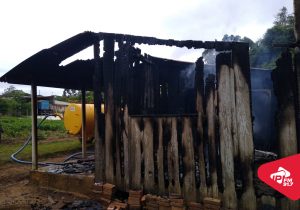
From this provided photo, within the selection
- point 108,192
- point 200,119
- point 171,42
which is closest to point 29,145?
point 108,192

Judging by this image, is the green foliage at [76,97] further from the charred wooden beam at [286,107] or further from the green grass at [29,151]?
the charred wooden beam at [286,107]

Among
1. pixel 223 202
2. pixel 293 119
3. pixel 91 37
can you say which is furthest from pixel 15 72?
pixel 293 119

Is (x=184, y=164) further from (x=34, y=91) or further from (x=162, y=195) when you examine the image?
(x=34, y=91)

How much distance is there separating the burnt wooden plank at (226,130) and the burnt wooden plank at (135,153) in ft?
5.18

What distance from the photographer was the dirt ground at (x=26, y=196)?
18.9ft

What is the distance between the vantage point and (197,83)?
4.40m

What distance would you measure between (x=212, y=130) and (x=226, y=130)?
8.6 inches

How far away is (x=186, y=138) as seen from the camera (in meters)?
4.59

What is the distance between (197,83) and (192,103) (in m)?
3.10

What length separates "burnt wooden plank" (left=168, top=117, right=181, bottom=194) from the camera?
470cm

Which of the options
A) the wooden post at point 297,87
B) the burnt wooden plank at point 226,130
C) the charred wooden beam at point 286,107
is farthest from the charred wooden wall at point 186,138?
the wooden post at point 297,87

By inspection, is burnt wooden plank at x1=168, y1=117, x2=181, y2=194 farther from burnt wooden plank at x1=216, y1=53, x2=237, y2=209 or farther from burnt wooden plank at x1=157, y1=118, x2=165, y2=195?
burnt wooden plank at x1=216, y1=53, x2=237, y2=209

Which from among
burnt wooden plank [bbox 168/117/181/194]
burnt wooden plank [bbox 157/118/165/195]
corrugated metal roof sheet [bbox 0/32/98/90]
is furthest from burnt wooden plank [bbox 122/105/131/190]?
corrugated metal roof sheet [bbox 0/32/98/90]

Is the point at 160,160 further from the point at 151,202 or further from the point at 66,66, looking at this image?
the point at 66,66
